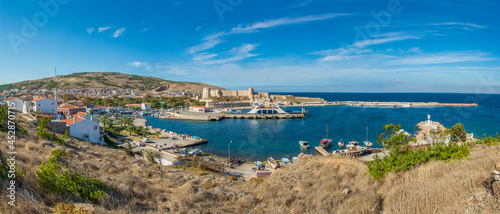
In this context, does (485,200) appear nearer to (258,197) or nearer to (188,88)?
(258,197)

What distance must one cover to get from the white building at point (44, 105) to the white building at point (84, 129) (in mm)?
8520

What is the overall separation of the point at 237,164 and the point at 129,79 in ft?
429

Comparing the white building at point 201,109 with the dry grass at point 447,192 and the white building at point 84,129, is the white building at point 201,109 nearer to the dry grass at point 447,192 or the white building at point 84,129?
the white building at point 84,129

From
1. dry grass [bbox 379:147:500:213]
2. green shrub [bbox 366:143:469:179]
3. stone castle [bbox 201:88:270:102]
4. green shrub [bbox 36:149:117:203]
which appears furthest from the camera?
stone castle [bbox 201:88:270:102]

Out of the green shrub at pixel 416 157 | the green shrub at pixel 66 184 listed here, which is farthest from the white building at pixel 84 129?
the green shrub at pixel 416 157

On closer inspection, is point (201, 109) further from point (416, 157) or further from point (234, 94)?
point (416, 157)

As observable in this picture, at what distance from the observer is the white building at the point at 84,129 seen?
1585 centimetres

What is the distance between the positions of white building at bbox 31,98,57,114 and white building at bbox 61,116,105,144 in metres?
8.52

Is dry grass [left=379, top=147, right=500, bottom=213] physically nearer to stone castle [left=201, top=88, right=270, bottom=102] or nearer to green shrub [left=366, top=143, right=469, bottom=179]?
green shrub [left=366, top=143, right=469, bottom=179]

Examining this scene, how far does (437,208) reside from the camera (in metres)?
3.29

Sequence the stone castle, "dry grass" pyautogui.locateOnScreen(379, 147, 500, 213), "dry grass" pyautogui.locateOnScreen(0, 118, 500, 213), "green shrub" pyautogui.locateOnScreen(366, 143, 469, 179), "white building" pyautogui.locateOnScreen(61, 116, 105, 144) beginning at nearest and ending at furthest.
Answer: "dry grass" pyautogui.locateOnScreen(379, 147, 500, 213) → "dry grass" pyautogui.locateOnScreen(0, 118, 500, 213) → "green shrub" pyautogui.locateOnScreen(366, 143, 469, 179) → "white building" pyautogui.locateOnScreen(61, 116, 105, 144) → the stone castle

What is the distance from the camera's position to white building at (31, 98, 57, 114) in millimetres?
21320

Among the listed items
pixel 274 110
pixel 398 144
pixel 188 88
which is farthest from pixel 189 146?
pixel 188 88

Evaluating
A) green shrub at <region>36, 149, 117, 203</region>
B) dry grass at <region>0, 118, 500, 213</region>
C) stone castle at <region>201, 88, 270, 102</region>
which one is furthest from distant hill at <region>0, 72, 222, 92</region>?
green shrub at <region>36, 149, 117, 203</region>
